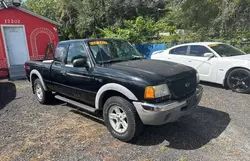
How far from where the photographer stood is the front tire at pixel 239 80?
5.76 m

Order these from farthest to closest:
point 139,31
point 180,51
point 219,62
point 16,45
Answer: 1. point 139,31
2. point 16,45
3. point 180,51
4. point 219,62

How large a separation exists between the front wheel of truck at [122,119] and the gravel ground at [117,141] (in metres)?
0.18

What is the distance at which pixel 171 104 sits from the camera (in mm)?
3074

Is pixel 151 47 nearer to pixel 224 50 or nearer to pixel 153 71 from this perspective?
pixel 224 50

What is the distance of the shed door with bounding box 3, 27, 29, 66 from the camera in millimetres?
10465

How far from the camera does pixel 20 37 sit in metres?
10.8

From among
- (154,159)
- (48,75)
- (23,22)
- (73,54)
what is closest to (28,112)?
(48,75)

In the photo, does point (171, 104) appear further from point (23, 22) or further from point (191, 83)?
point (23, 22)

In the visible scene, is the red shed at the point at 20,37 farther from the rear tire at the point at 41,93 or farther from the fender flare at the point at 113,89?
the fender flare at the point at 113,89

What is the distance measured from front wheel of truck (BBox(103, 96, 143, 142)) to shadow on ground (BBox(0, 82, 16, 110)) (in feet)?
12.0

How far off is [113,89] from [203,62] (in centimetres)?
434

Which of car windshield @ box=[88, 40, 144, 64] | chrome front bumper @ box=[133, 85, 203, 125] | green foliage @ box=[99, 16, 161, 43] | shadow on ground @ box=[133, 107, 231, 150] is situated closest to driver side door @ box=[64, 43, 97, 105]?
car windshield @ box=[88, 40, 144, 64]

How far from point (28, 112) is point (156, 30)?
10.1 metres

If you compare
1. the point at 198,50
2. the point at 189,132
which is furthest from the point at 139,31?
the point at 189,132
